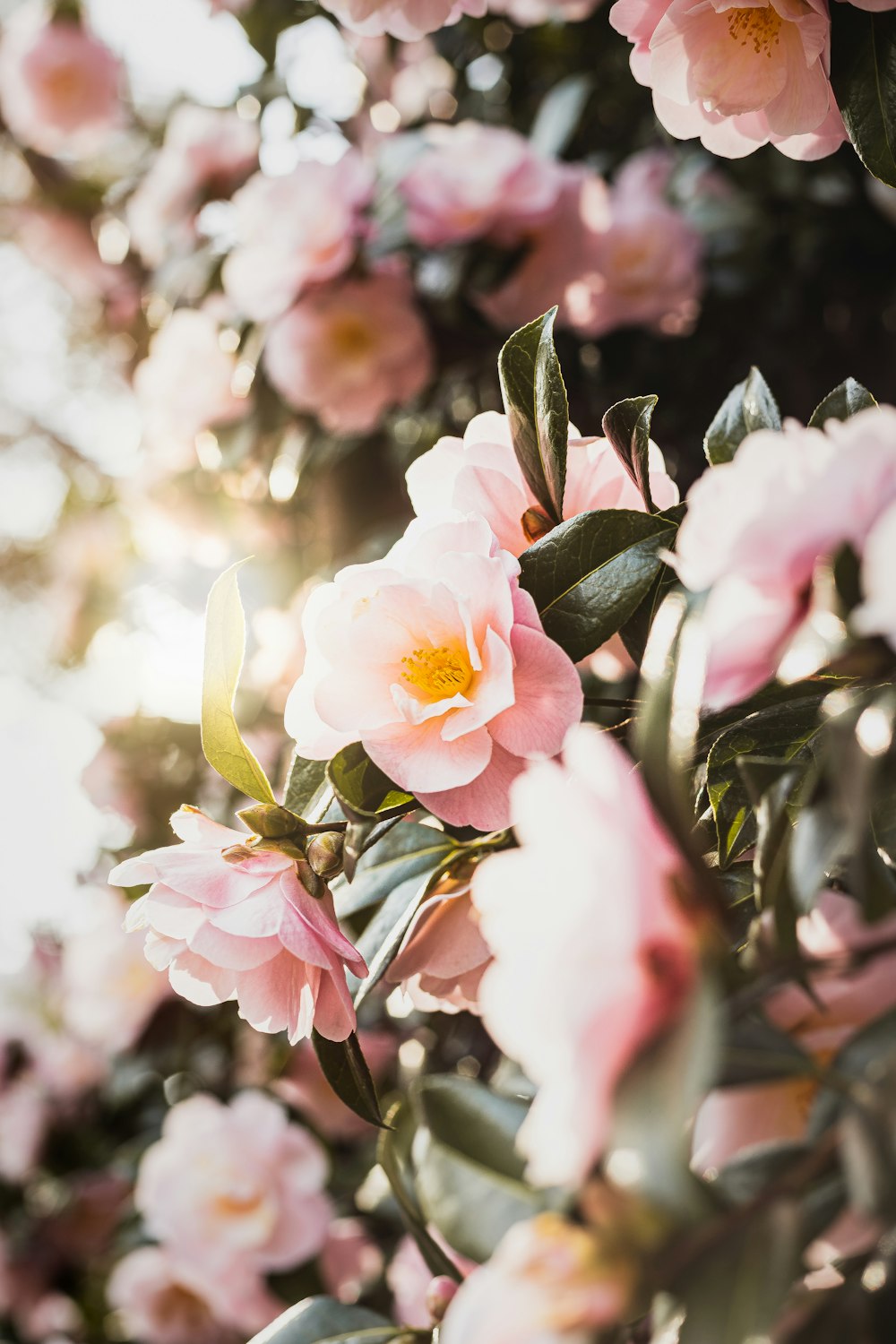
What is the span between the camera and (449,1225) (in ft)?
0.90

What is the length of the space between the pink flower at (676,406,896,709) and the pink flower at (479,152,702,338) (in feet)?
2.70

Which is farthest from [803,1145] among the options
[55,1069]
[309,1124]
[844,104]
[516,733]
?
[55,1069]

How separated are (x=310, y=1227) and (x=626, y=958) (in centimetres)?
82

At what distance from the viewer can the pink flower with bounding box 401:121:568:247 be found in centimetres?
100

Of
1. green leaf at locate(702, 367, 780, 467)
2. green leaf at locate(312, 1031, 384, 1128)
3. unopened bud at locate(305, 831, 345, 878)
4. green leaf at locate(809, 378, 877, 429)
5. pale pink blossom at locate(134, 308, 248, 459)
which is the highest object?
green leaf at locate(809, 378, 877, 429)

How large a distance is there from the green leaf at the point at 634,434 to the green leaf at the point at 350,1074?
23 cm

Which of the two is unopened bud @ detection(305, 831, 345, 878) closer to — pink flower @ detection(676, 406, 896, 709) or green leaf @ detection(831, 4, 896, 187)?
pink flower @ detection(676, 406, 896, 709)

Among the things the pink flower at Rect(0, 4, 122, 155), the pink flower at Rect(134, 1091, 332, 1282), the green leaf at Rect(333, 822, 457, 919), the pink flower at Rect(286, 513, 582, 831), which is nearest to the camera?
the pink flower at Rect(286, 513, 582, 831)

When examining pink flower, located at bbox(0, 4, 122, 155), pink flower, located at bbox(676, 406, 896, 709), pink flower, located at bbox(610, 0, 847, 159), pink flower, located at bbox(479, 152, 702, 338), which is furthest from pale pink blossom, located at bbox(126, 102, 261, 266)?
pink flower, located at bbox(676, 406, 896, 709)

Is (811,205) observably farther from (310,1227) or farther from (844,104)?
(310,1227)

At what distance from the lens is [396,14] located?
21.6 inches

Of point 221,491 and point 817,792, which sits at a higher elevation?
point 817,792

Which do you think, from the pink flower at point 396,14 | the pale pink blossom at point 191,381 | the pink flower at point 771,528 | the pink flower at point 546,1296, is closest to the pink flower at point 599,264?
the pale pink blossom at point 191,381

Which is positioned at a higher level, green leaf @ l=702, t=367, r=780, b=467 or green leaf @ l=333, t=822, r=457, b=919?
green leaf @ l=702, t=367, r=780, b=467
